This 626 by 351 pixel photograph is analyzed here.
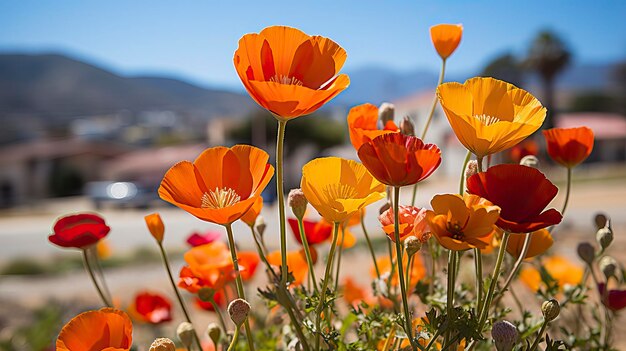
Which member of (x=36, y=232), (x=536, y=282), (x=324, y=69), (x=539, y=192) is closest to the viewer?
(x=539, y=192)

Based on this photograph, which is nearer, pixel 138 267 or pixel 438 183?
pixel 138 267

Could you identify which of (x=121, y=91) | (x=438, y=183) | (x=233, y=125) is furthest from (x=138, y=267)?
(x=121, y=91)

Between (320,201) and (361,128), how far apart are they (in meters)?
0.18

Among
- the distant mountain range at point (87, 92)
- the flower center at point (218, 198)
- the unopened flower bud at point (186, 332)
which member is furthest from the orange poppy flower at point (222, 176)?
the distant mountain range at point (87, 92)

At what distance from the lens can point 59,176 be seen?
3394cm

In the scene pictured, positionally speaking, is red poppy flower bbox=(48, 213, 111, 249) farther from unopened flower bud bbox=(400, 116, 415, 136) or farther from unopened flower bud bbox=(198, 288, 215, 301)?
unopened flower bud bbox=(400, 116, 415, 136)

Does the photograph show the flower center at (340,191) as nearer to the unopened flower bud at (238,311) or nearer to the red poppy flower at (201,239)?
the unopened flower bud at (238,311)

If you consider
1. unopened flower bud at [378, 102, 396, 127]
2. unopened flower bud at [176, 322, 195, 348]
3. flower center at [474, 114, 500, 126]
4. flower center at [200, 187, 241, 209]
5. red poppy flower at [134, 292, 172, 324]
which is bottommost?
red poppy flower at [134, 292, 172, 324]

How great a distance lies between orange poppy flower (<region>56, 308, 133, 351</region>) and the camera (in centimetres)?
65

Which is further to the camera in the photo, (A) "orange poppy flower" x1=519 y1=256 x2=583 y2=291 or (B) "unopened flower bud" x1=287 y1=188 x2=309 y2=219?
(A) "orange poppy flower" x1=519 y1=256 x2=583 y2=291

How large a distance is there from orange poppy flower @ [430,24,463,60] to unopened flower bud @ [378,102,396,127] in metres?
0.13

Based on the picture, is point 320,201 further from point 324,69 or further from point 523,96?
point 523,96

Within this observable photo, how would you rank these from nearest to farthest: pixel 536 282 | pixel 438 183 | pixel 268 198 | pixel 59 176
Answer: pixel 536 282 → pixel 268 198 → pixel 438 183 → pixel 59 176

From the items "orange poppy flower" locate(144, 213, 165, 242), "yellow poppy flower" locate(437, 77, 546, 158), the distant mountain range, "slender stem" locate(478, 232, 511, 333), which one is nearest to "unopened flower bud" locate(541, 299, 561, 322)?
"slender stem" locate(478, 232, 511, 333)
